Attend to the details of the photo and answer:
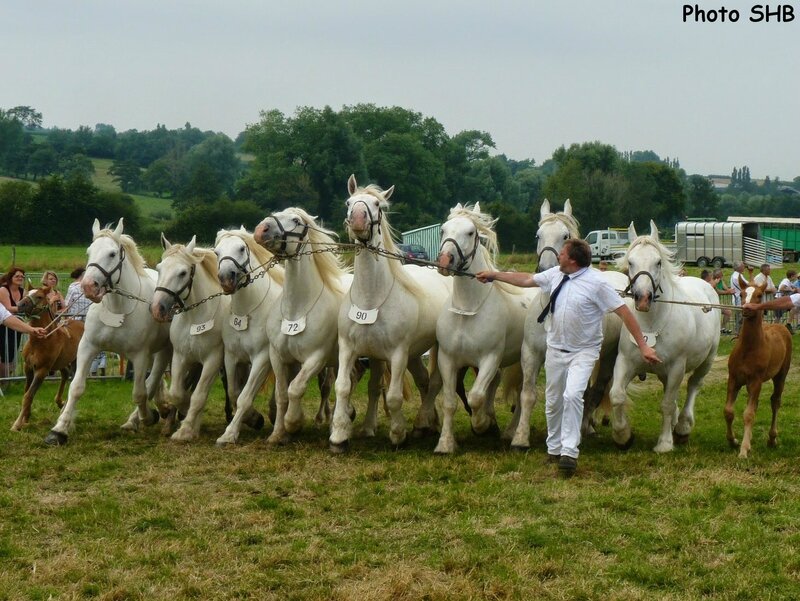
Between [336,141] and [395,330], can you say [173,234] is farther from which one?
[395,330]

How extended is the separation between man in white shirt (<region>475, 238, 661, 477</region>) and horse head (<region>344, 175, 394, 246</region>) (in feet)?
5.44

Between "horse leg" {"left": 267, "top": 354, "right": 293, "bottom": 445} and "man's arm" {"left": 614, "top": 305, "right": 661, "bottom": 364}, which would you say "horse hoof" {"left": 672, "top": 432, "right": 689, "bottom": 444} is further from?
"horse leg" {"left": 267, "top": 354, "right": 293, "bottom": 445}

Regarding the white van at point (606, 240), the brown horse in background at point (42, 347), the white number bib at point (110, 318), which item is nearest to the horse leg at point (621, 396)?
the white number bib at point (110, 318)

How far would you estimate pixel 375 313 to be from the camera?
987 centimetres

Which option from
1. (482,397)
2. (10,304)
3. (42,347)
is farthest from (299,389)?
(10,304)

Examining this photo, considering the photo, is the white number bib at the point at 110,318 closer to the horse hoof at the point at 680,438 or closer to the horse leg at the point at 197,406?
the horse leg at the point at 197,406

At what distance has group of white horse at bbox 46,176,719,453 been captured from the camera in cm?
974

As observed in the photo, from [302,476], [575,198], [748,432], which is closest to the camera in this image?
[302,476]

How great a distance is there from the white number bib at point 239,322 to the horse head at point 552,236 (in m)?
2.98

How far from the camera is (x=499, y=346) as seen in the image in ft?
32.9

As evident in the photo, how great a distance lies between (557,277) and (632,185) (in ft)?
248

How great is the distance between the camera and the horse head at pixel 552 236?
9.70m

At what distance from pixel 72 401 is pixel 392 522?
184 inches

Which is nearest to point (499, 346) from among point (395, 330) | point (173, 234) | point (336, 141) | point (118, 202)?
point (395, 330)
